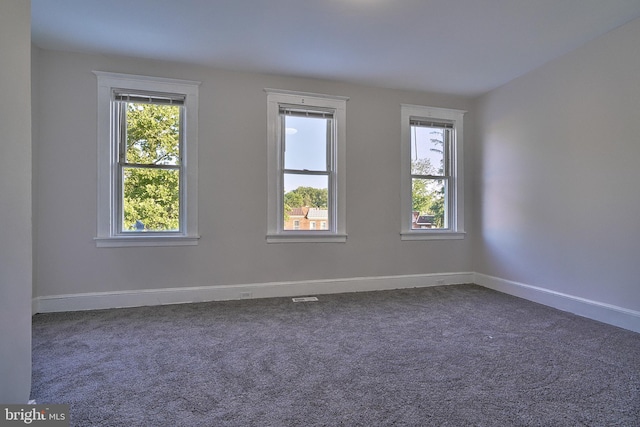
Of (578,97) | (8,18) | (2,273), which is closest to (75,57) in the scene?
(8,18)

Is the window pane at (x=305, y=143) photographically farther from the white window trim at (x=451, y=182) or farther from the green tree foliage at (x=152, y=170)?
the green tree foliage at (x=152, y=170)

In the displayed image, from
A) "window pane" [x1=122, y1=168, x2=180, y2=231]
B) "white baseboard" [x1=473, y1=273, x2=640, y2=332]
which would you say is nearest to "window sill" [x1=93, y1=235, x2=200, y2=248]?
"window pane" [x1=122, y1=168, x2=180, y2=231]

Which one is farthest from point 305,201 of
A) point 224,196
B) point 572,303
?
point 572,303

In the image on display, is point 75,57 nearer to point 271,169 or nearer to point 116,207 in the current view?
point 116,207

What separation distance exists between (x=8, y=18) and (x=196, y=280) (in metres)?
2.89

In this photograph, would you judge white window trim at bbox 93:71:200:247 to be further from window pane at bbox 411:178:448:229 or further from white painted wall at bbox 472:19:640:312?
white painted wall at bbox 472:19:640:312

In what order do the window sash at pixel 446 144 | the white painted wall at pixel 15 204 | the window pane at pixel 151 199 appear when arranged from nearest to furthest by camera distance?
the white painted wall at pixel 15 204, the window pane at pixel 151 199, the window sash at pixel 446 144

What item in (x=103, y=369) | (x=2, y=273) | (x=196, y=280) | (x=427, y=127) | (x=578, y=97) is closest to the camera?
(x=2, y=273)

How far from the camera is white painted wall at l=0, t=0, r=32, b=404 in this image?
4.26ft

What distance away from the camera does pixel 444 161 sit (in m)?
4.78

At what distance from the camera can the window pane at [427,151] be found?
4.63 meters

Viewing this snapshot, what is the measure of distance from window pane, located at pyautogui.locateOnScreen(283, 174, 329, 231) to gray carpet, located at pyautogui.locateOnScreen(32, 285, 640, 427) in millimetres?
1148

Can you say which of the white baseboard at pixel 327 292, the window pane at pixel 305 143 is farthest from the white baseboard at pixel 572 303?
the window pane at pixel 305 143

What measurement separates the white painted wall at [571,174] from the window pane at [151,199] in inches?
160
